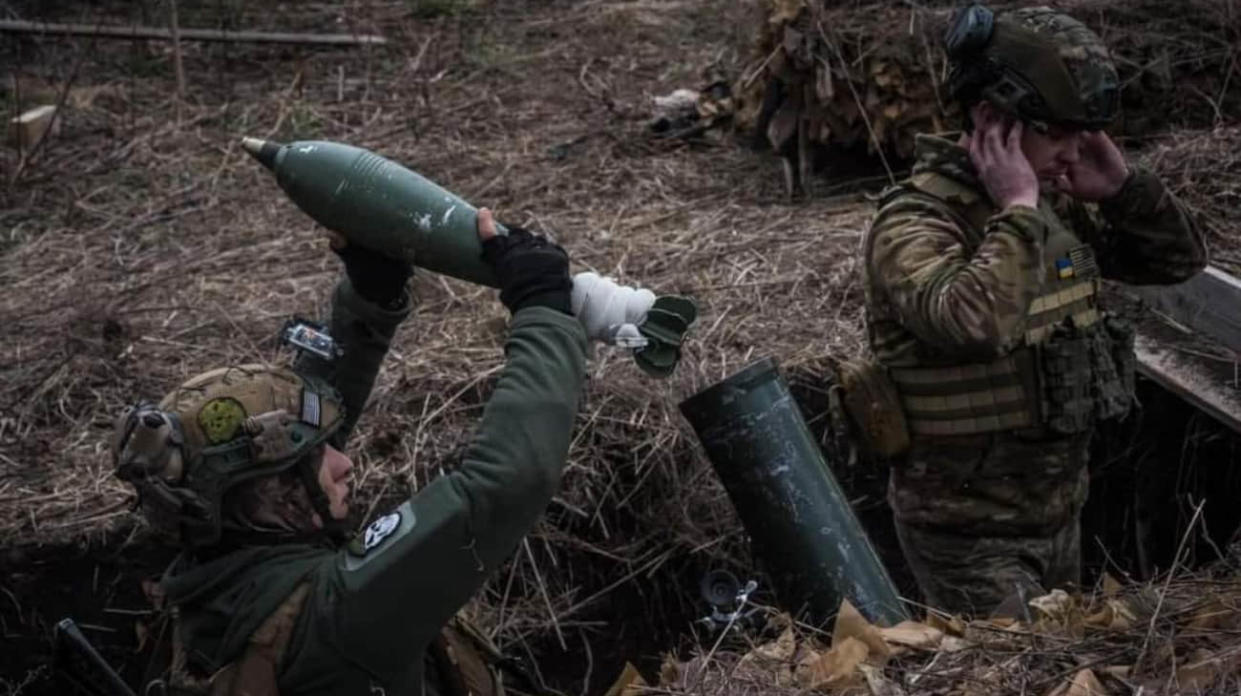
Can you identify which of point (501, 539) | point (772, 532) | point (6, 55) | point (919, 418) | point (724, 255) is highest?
point (501, 539)

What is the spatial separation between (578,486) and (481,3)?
5883mm

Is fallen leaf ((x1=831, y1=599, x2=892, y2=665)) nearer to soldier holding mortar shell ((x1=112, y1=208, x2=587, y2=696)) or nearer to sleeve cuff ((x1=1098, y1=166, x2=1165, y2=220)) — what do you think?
soldier holding mortar shell ((x1=112, y1=208, x2=587, y2=696))

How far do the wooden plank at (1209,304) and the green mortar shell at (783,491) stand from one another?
1.59 m

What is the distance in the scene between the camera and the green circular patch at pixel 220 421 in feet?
9.91

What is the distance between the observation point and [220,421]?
303 centimetres

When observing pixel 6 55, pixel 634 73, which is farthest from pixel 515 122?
pixel 6 55

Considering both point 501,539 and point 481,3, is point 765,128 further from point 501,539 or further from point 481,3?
point 501,539

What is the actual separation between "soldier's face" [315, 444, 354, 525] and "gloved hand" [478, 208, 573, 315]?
0.46m

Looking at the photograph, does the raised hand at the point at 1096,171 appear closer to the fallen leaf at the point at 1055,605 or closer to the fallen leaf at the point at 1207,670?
the fallen leaf at the point at 1055,605

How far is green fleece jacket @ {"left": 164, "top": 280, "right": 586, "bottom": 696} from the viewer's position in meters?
2.85

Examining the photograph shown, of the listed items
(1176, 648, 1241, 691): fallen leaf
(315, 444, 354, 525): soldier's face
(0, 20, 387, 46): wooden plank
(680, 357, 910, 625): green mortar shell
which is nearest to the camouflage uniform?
(680, 357, 910, 625): green mortar shell

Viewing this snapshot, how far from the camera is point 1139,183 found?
4129 mm

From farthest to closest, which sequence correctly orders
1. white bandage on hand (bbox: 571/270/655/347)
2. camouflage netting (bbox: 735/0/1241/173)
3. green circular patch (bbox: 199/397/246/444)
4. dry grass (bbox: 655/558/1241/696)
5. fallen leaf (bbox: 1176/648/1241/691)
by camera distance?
camouflage netting (bbox: 735/0/1241/173) → white bandage on hand (bbox: 571/270/655/347) → green circular patch (bbox: 199/397/246/444) → dry grass (bbox: 655/558/1241/696) → fallen leaf (bbox: 1176/648/1241/691)

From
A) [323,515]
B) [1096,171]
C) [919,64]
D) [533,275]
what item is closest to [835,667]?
[533,275]
